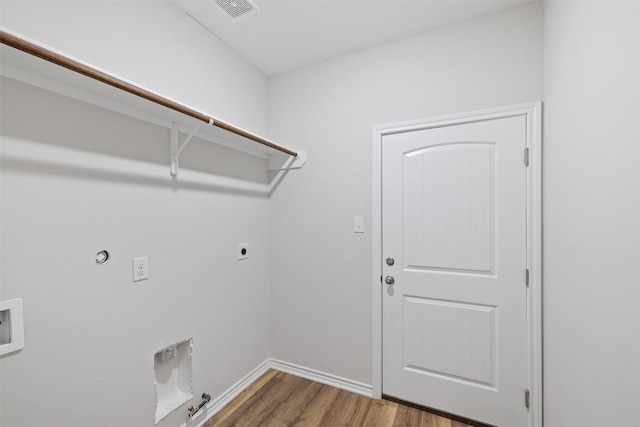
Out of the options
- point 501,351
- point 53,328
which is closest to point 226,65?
point 53,328

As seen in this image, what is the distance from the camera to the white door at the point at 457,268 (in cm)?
156

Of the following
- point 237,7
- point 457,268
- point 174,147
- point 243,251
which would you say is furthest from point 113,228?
point 457,268

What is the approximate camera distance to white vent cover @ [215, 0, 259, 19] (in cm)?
153

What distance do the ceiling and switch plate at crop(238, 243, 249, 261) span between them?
4.65 ft

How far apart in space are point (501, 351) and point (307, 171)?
1.71m

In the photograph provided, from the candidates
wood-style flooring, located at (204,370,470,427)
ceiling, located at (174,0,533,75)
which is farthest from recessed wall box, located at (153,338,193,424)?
ceiling, located at (174,0,533,75)

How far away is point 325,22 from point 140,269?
177 centimetres

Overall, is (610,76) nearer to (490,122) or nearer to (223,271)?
(490,122)

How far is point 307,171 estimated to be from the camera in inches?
84.6

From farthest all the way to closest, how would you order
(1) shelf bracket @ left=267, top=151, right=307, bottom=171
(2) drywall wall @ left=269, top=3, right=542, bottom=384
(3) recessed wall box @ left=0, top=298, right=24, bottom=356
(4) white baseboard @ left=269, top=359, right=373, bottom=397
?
(1) shelf bracket @ left=267, top=151, right=307, bottom=171 → (4) white baseboard @ left=269, top=359, right=373, bottom=397 → (2) drywall wall @ left=269, top=3, right=542, bottom=384 → (3) recessed wall box @ left=0, top=298, right=24, bottom=356

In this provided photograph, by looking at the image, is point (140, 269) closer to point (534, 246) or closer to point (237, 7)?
point (237, 7)

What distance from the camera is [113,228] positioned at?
4.13 ft

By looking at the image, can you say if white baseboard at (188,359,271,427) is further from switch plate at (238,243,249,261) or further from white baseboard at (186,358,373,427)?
switch plate at (238,243,249,261)

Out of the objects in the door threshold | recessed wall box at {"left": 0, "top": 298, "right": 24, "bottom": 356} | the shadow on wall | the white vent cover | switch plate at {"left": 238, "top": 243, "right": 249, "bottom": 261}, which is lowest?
the door threshold
